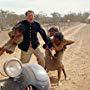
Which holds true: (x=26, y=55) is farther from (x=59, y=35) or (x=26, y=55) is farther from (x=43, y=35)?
(x=59, y=35)

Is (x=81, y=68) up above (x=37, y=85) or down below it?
below

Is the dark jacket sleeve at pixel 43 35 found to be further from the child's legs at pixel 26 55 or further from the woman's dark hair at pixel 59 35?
the woman's dark hair at pixel 59 35

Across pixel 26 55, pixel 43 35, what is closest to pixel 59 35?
pixel 26 55

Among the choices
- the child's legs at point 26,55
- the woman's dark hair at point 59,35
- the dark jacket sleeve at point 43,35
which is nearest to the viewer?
the dark jacket sleeve at point 43,35

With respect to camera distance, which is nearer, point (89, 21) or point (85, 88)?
point (85, 88)

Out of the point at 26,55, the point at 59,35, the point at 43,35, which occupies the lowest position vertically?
the point at 26,55

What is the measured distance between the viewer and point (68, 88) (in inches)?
353

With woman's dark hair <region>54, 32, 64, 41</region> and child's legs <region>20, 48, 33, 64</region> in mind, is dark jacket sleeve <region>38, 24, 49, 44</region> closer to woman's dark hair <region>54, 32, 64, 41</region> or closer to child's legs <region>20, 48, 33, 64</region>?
child's legs <region>20, 48, 33, 64</region>

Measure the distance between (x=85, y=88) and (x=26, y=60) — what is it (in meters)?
1.59

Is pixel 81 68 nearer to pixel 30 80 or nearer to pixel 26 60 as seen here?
pixel 26 60

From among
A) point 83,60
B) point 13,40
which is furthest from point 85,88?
point 83,60

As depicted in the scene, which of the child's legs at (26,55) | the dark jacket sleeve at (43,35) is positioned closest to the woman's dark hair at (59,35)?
the child's legs at (26,55)

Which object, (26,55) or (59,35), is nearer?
(26,55)

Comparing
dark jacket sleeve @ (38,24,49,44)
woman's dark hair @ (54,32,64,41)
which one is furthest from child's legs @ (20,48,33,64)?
woman's dark hair @ (54,32,64,41)
